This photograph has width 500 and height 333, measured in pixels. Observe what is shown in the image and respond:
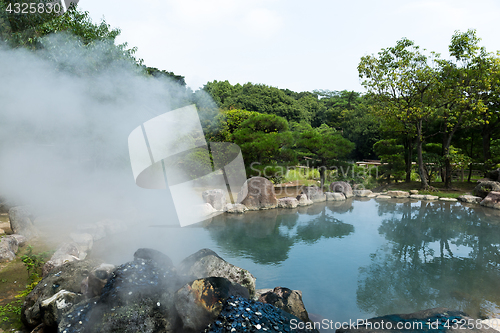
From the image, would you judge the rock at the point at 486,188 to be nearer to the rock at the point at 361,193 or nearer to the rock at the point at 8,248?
the rock at the point at 361,193

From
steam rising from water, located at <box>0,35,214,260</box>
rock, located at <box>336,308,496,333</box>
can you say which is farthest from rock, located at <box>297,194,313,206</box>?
rock, located at <box>336,308,496,333</box>

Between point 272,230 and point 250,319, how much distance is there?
5.30m

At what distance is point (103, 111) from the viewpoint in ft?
25.8

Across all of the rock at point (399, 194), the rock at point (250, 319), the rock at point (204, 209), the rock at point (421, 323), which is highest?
the rock at point (250, 319)

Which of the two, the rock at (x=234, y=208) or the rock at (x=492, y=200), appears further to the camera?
the rock at (x=492, y=200)

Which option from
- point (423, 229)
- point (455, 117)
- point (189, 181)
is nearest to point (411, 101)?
point (455, 117)

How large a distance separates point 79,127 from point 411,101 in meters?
13.8

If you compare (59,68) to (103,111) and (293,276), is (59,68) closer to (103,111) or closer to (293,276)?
(103,111)

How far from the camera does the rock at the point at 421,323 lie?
100 inches

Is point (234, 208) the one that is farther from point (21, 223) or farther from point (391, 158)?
point (391, 158)

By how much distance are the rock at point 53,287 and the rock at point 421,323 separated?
3217 millimetres

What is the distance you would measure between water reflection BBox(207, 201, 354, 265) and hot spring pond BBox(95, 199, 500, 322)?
2 centimetres

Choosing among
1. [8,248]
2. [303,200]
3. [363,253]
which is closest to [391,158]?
[303,200]

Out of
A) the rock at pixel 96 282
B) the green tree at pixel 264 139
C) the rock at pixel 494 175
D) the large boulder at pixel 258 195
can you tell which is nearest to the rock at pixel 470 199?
the rock at pixel 494 175
